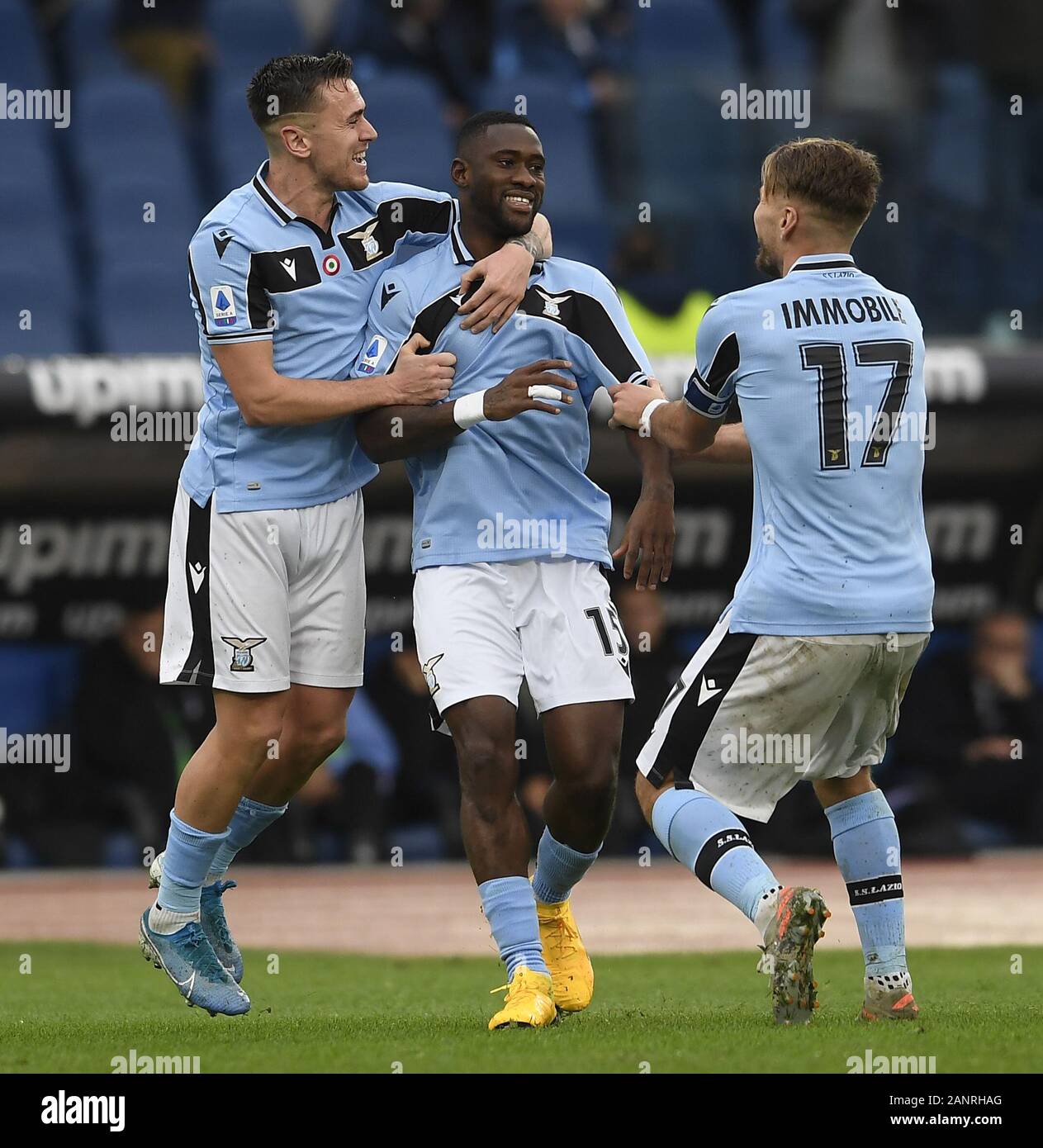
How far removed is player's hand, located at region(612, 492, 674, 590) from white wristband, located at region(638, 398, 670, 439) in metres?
0.16

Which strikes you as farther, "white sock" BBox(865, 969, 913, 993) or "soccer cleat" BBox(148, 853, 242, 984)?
"soccer cleat" BBox(148, 853, 242, 984)

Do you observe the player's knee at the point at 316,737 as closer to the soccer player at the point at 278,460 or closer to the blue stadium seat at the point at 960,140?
the soccer player at the point at 278,460

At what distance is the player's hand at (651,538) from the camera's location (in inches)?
188

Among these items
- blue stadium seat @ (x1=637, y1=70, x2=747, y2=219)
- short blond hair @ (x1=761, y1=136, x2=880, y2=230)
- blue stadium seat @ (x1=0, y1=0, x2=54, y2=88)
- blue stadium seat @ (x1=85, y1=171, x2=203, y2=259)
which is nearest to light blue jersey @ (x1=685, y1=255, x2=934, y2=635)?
short blond hair @ (x1=761, y1=136, x2=880, y2=230)

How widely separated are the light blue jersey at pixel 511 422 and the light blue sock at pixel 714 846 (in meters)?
0.75

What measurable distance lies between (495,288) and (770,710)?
4.16 ft

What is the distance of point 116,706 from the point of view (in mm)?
9898

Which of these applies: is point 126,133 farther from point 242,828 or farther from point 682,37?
point 242,828

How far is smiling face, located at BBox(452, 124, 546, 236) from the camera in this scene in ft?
15.9

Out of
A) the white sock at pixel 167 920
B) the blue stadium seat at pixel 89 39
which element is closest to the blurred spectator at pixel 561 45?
the blue stadium seat at pixel 89 39

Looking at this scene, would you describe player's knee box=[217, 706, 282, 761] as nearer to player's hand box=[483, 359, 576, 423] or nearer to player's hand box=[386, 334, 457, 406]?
player's hand box=[386, 334, 457, 406]

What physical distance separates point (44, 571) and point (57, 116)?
454cm
